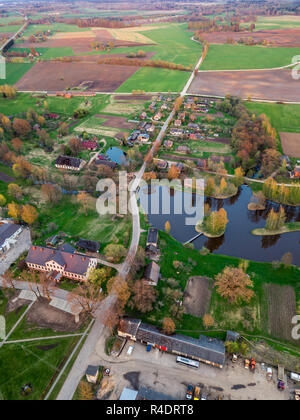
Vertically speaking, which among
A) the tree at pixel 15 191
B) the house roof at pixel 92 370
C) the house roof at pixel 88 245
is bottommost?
the house roof at pixel 92 370

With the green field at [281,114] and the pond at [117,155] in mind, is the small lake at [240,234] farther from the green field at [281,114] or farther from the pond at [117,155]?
the green field at [281,114]

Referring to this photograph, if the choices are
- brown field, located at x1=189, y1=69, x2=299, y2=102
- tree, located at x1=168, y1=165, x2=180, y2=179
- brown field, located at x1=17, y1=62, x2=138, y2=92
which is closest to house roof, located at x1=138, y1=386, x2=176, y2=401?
tree, located at x1=168, y1=165, x2=180, y2=179

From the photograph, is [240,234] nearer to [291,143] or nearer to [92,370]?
[92,370]

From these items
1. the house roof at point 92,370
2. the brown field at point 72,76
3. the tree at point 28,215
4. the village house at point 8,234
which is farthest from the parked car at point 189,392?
the brown field at point 72,76

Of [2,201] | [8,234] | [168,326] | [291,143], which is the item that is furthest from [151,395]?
[291,143]

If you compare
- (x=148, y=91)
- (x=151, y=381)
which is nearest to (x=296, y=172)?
(x=151, y=381)
